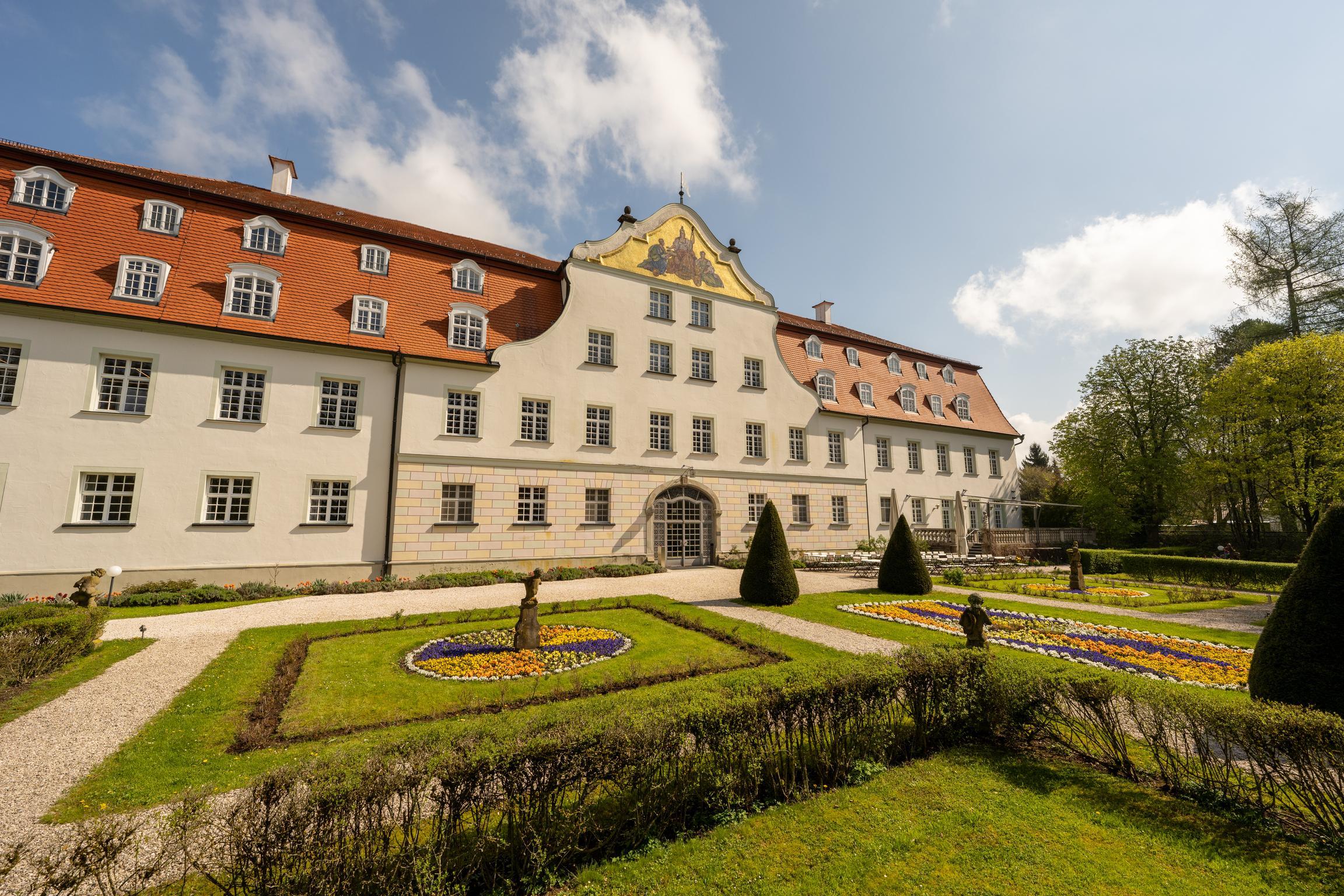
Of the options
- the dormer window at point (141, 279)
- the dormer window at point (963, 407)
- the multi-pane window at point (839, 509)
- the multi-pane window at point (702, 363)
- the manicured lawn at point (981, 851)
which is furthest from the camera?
the dormer window at point (963, 407)

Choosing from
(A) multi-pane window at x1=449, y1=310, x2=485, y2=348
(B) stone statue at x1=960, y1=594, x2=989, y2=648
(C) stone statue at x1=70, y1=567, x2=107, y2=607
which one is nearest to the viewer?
(B) stone statue at x1=960, y1=594, x2=989, y2=648

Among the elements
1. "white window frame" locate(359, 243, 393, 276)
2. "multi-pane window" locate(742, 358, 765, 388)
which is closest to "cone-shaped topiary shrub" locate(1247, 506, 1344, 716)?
"multi-pane window" locate(742, 358, 765, 388)

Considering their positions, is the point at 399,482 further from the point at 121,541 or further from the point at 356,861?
the point at 356,861

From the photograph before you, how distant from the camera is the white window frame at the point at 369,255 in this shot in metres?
23.0

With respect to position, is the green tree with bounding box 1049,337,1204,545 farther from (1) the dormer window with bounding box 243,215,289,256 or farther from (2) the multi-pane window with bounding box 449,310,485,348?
(1) the dormer window with bounding box 243,215,289,256

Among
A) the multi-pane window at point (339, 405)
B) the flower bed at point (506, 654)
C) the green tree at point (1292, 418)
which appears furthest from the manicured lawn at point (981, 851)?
A: the green tree at point (1292, 418)

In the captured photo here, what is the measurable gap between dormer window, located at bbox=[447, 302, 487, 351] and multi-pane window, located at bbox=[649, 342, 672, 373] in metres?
7.61

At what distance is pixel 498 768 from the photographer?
4.31 m

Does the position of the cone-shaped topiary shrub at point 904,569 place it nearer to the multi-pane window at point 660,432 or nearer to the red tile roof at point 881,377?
the multi-pane window at point 660,432

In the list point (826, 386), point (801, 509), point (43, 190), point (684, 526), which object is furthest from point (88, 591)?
point (826, 386)

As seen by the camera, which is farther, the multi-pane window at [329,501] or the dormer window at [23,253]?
the multi-pane window at [329,501]

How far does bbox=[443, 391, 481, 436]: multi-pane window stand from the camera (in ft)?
72.5

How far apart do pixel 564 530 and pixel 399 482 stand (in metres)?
6.46

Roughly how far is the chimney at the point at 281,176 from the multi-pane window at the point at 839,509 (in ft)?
100
